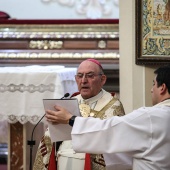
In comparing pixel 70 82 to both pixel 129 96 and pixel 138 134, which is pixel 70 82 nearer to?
pixel 129 96

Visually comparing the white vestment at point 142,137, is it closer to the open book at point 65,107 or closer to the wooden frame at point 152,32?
the open book at point 65,107

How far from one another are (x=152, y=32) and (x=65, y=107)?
154 centimetres

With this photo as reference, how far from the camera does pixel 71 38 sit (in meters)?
6.85

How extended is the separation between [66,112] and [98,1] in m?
3.88

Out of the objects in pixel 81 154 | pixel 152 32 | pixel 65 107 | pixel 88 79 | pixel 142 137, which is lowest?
pixel 81 154

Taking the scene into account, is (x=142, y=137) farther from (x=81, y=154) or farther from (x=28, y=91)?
(x=28, y=91)

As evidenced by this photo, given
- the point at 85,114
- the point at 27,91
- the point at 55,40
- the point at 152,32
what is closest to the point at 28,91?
the point at 27,91

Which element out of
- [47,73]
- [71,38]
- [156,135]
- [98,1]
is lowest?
[156,135]

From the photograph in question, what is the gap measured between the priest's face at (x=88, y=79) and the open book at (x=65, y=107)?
682 millimetres

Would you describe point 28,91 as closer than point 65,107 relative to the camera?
No

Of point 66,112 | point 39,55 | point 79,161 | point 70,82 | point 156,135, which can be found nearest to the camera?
point 156,135

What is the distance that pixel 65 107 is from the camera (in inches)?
151

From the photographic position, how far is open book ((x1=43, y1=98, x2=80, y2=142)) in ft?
12.5

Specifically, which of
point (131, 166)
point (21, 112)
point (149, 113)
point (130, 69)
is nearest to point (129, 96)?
point (130, 69)
